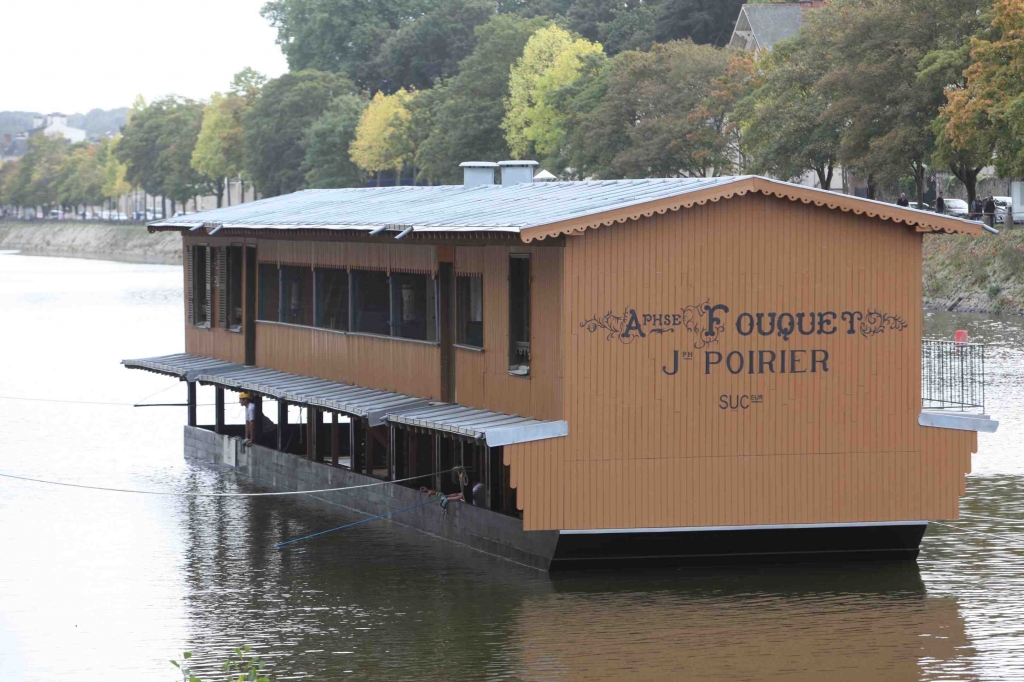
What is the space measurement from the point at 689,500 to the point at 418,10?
148 m

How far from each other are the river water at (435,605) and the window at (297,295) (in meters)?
3.77

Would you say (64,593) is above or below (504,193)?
below

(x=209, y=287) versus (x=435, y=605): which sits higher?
(x=209, y=287)

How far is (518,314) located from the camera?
2567 cm

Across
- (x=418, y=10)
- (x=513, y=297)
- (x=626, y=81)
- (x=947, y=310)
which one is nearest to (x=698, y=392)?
(x=513, y=297)

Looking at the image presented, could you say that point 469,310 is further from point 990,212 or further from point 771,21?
point 771,21

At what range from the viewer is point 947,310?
7194cm

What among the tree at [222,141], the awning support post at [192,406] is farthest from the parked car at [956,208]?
the tree at [222,141]

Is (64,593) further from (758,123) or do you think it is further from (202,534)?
(758,123)

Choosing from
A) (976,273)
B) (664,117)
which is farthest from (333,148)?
(976,273)

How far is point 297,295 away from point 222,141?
133296mm

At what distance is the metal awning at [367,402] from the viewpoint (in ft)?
77.8

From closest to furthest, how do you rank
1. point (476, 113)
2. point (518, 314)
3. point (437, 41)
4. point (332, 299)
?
point (518, 314), point (332, 299), point (476, 113), point (437, 41)

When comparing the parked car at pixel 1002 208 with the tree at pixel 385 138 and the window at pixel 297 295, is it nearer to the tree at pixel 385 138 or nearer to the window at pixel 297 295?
the window at pixel 297 295
